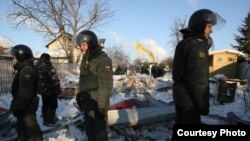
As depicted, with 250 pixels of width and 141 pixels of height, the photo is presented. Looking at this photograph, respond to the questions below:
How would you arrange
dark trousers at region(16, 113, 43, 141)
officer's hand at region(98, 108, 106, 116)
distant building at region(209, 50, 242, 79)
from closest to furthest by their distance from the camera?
officer's hand at region(98, 108, 106, 116), dark trousers at region(16, 113, 43, 141), distant building at region(209, 50, 242, 79)

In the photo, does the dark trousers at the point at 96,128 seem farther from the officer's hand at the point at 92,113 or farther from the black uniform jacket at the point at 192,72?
the black uniform jacket at the point at 192,72

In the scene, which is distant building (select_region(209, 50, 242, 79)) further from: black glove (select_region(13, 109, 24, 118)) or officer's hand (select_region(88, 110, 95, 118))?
black glove (select_region(13, 109, 24, 118))

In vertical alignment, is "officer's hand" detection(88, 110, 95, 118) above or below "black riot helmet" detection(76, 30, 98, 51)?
below

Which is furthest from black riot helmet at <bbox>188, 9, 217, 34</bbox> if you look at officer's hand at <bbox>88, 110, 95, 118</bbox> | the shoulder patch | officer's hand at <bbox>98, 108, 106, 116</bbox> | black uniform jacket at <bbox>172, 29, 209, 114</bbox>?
officer's hand at <bbox>88, 110, 95, 118</bbox>

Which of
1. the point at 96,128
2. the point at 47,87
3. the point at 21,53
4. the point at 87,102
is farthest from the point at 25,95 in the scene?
the point at 47,87

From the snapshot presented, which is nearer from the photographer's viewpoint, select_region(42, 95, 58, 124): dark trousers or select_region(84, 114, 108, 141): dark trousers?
select_region(84, 114, 108, 141): dark trousers

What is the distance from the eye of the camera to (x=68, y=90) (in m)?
16.8

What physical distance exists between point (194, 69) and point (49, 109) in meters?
6.43

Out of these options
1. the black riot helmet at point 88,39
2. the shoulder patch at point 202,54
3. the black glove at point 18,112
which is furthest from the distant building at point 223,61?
the shoulder patch at point 202,54

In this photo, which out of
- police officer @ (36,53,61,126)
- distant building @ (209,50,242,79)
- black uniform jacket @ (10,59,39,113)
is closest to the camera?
black uniform jacket @ (10,59,39,113)

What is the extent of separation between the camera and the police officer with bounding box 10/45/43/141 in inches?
226

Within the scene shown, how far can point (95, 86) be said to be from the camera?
5.61 metres

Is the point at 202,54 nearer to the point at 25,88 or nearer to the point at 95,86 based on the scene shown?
the point at 95,86

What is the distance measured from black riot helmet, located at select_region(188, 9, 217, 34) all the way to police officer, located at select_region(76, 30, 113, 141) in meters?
1.60
